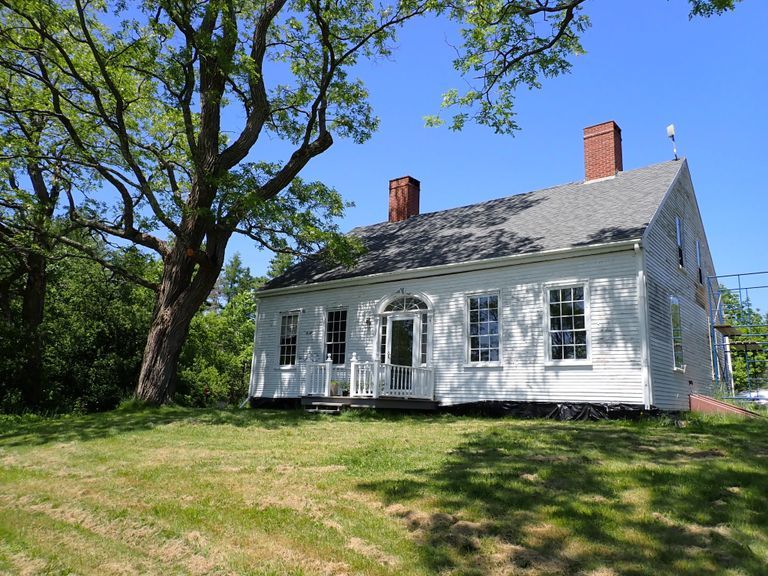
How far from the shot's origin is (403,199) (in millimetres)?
20156

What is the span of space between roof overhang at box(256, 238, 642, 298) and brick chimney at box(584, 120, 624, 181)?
494 centimetres

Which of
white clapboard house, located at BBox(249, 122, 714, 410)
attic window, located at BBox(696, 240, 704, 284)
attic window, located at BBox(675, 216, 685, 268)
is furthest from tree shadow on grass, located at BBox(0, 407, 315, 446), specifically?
attic window, located at BBox(696, 240, 704, 284)

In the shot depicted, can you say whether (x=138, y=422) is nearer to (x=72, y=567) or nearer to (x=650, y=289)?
(x=72, y=567)

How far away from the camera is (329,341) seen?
15.6m

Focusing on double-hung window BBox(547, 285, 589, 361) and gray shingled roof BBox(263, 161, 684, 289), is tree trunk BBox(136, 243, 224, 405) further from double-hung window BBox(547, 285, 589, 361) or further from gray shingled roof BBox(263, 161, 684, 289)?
double-hung window BBox(547, 285, 589, 361)

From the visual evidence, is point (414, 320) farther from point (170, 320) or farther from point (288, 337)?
point (170, 320)

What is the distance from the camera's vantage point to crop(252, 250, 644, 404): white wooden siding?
10992 millimetres

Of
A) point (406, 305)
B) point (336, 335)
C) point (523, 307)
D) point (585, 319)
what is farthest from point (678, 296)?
point (336, 335)

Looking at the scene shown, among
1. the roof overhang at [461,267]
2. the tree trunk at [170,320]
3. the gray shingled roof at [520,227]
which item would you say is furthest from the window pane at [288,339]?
the tree trunk at [170,320]

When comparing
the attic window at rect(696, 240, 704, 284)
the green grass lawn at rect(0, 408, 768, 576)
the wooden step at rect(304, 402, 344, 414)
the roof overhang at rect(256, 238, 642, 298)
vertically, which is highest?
the attic window at rect(696, 240, 704, 284)

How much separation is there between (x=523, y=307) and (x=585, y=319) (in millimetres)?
1378

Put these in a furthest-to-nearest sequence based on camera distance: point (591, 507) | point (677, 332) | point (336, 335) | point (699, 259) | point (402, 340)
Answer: point (699, 259) → point (336, 335) → point (402, 340) → point (677, 332) → point (591, 507)

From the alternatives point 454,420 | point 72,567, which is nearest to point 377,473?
point 72,567

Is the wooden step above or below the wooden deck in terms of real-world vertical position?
below
